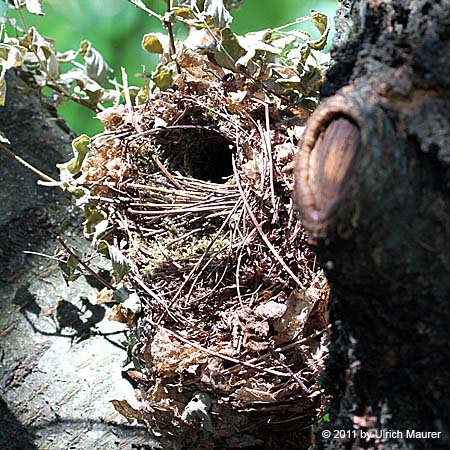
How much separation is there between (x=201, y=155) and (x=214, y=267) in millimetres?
279

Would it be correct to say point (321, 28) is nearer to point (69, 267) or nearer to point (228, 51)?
point (228, 51)

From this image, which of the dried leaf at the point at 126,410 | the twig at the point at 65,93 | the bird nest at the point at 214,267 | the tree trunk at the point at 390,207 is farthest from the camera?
the twig at the point at 65,93

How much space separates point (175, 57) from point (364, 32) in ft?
1.97

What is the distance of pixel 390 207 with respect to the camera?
1.62 feet

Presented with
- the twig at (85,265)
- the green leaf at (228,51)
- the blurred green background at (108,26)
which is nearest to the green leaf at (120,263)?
the twig at (85,265)

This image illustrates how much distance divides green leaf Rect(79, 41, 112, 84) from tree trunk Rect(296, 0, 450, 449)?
35.5 inches

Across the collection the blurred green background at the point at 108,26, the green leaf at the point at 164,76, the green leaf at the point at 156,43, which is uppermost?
the blurred green background at the point at 108,26

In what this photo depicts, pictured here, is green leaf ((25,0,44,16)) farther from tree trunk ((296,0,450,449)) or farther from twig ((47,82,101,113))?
tree trunk ((296,0,450,449))

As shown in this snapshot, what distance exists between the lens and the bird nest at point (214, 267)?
91 cm

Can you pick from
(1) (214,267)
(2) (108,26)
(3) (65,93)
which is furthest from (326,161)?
(2) (108,26)

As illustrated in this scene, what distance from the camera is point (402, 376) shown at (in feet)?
1.86

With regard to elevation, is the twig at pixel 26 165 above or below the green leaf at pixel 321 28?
below

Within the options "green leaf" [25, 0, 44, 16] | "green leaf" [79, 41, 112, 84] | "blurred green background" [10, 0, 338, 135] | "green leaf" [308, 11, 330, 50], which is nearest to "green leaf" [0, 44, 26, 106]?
"green leaf" [25, 0, 44, 16]

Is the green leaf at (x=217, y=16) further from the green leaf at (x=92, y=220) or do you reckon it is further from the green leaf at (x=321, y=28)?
the green leaf at (x=92, y=220)
